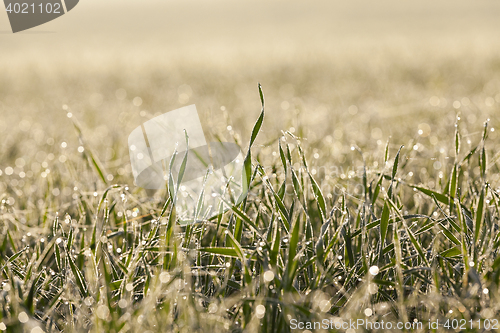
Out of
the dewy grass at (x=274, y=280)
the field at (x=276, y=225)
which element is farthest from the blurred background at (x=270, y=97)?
the dewy grass at (x=274, y=280)

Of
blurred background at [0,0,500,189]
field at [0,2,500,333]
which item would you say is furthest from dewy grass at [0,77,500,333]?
blurred background at [0,0,500,189]

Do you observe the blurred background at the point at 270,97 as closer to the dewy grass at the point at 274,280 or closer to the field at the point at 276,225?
the field at the point at 276,225

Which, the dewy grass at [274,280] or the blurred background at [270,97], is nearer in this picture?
the dewy grass at [274,280]

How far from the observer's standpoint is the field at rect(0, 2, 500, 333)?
32.8 inches

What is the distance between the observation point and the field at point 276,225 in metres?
0.83

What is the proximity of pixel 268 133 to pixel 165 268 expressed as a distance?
1.68 metres

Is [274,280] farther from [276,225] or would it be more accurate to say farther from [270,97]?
[270,97]

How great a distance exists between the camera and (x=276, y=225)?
92cm

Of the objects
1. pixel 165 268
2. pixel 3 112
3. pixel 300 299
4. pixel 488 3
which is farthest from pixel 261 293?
pixel 488 3

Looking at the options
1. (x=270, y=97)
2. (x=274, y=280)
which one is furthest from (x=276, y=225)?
(x=270, y=97)

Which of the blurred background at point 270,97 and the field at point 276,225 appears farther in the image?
the blurred background at point 270,97

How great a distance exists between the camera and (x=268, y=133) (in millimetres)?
2537

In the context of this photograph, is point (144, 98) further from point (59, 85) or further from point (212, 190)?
point (212, 190)

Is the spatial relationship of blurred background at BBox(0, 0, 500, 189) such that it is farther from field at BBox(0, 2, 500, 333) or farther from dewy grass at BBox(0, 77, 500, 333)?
dewy grass at BBox(0, 77, 500, 333)
